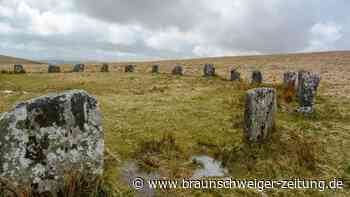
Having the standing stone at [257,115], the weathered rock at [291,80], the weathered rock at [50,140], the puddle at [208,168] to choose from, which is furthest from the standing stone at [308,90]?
the weathered rock at [50,140]

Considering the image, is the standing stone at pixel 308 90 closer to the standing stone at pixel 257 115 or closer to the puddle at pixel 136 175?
the standing stone at pixel 257 115

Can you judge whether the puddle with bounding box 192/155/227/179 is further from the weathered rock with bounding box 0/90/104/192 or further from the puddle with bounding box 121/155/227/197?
the weathered rock with bounding box 0/90/104/192

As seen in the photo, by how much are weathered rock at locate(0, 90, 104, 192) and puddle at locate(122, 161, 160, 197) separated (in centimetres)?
116

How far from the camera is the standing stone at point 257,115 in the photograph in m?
10.6

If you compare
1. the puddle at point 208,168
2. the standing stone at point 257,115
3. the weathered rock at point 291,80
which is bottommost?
the puddle at point 208,168

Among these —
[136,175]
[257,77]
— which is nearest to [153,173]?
[136,175]

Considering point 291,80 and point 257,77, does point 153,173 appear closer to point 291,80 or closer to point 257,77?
point 291,80

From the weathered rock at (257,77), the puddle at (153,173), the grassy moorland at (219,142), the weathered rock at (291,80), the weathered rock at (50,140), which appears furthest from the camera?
the weathered rock at (257,77)

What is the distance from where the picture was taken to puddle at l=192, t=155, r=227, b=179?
8531 millimetres

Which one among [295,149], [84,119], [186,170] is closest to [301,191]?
[295,149]

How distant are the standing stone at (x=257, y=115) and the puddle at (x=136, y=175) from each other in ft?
13.0

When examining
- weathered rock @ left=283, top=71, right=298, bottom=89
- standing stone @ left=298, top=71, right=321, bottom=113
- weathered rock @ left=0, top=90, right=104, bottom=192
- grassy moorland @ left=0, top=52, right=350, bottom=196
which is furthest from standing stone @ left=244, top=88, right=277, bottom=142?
weathered rock @ left=283, top=71, right=298, bottom=89

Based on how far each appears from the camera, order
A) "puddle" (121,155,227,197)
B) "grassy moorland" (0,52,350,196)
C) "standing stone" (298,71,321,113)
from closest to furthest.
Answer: "puddle" (121,155,227,197), "grassy moorland" (0,52,350,196), "standing stone" (298,71,321,113)

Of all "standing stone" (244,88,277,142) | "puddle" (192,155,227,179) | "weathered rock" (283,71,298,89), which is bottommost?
"puddle" (192,155,227,179)
